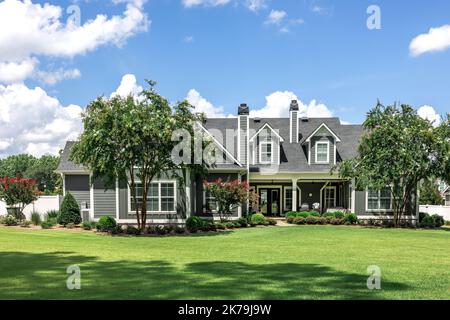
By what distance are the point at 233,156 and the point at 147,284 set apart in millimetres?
19471

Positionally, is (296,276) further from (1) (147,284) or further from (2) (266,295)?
(1) (147,284)

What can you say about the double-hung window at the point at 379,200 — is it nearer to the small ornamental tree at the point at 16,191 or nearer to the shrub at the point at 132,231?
the shrub at the point at 132,231

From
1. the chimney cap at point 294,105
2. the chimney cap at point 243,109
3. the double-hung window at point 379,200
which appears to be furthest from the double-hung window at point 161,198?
the double-hung window at point 379,200

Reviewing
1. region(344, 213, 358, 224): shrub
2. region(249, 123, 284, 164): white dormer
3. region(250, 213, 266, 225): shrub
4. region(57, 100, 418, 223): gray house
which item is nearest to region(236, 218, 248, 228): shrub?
region(250, 213, 266, 225): shrub

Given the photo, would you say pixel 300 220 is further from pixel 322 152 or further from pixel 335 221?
pixel 322 152

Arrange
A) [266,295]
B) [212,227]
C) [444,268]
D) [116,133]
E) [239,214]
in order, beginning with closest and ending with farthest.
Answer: [266,295]
[444,268]
[116,133]
[212,227]
[239,214]

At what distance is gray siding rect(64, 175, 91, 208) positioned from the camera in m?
25.1

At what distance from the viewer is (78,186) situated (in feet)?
82.6

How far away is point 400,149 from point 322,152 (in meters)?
6.57

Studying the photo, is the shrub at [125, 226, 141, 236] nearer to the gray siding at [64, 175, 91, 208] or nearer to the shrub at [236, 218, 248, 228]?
the gray siding at [64, 175, 91, 208]

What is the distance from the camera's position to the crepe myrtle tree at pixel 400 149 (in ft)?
73.3
